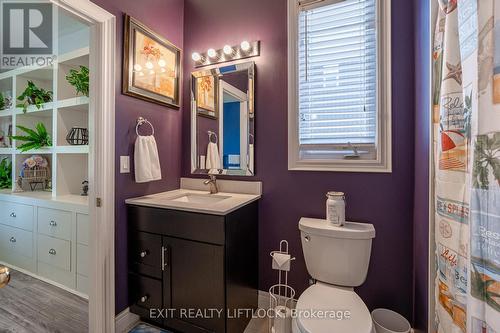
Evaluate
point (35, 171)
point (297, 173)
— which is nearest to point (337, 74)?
point (297, 173)

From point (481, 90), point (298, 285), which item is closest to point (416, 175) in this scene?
point (481, 90)

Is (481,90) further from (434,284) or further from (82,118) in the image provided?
(82,118)

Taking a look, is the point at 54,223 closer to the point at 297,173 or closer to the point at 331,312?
the point at 297,173

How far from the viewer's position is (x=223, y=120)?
196cm

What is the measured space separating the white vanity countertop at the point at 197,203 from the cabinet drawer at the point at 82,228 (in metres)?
0.64

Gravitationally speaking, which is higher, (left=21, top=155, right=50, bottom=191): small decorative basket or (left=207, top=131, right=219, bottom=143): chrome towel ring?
(left=207, top=131, right=219, bottom=143): chrome towel ring

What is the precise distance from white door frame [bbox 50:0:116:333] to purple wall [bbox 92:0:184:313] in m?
0.07

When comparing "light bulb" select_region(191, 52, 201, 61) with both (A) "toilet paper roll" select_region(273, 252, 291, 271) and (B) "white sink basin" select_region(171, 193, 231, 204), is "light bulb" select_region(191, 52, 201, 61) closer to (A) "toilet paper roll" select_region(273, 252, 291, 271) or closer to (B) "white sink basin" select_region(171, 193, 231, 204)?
(B) "white sink basin" select_region(171, 193, 231, 204)

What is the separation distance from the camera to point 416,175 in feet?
4.57

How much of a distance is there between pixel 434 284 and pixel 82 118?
10.3 ft

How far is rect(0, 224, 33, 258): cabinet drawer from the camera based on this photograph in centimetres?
228

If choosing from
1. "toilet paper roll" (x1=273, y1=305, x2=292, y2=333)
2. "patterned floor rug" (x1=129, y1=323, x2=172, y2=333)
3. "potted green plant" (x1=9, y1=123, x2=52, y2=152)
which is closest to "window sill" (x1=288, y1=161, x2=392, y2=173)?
"toilet paper roll" (x1=273, y1=305, x2=292, y2=333)

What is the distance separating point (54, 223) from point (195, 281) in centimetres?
161

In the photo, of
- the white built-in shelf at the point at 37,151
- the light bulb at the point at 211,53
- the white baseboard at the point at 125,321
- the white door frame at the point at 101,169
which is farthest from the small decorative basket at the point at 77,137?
the white baseboard at the point at 125,321
